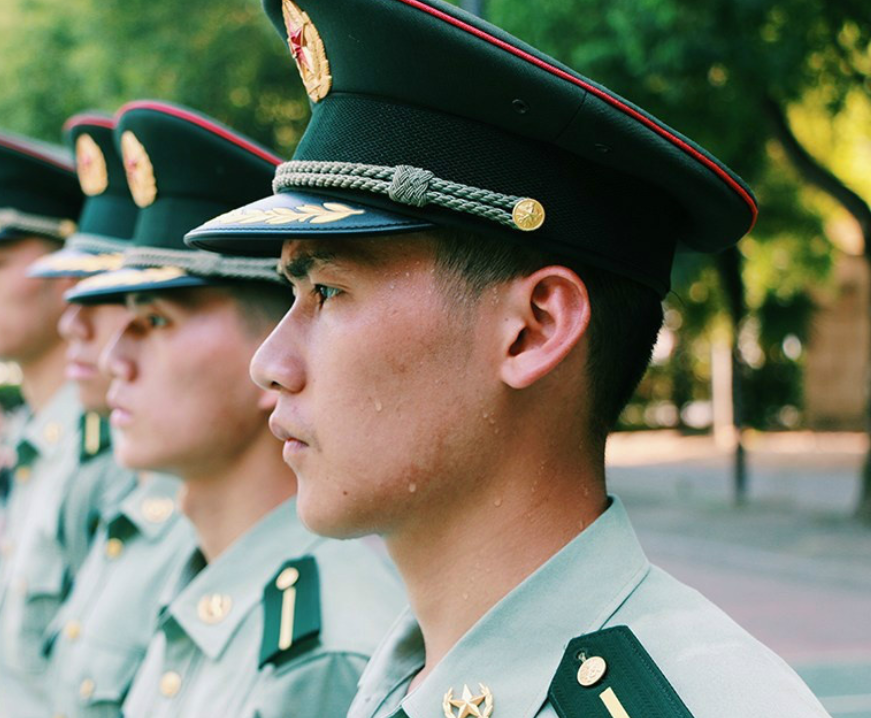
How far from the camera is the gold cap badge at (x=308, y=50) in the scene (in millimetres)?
1944

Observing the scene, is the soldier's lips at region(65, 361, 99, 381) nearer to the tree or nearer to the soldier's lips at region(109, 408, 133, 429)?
the soldier's lips at region(109, 408, 133, 429)

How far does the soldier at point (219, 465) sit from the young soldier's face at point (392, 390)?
743 millimetres

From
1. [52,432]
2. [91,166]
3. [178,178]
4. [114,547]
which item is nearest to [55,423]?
[52,432]

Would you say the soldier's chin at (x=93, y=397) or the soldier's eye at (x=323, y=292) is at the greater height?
the soldier's eye at (x=323, y=292)

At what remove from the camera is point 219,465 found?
9.46 feet

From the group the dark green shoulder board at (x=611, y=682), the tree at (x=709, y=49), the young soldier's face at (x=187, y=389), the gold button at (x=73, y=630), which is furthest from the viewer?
the tree at (x=709, y=49)

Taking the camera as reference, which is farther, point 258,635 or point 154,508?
point 154,508

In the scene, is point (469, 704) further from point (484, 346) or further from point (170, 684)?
point (170, 684)

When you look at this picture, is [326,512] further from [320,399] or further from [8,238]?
[8,238]

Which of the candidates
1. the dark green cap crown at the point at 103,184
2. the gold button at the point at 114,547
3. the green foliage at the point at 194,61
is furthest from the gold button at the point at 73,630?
the green foliage at the point at 194,61

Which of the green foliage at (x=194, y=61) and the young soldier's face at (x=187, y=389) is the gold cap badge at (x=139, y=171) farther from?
the green foliage at (x=194, y=61)

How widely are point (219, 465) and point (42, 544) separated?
1879mm

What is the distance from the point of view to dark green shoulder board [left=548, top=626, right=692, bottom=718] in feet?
5.17

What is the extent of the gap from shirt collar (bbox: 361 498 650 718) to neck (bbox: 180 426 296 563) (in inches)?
44.9
